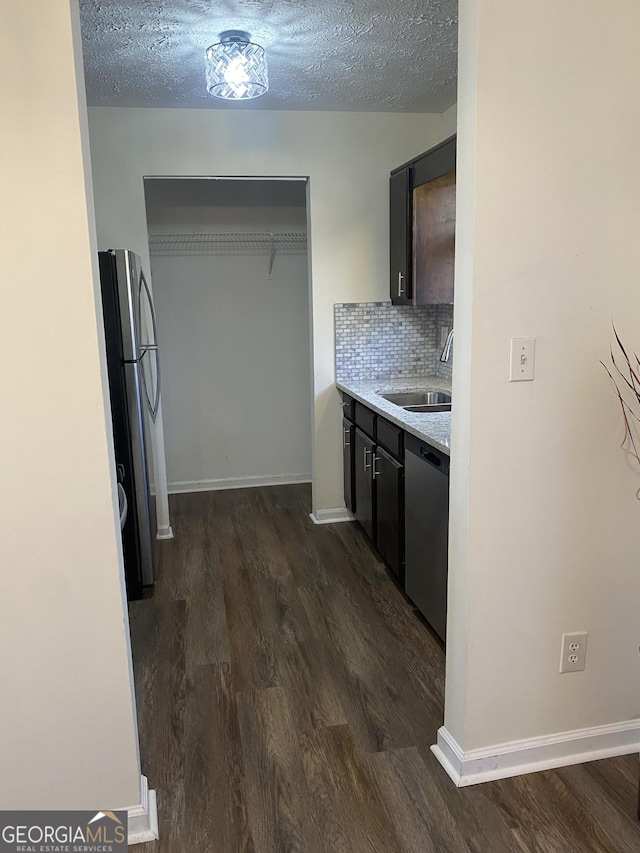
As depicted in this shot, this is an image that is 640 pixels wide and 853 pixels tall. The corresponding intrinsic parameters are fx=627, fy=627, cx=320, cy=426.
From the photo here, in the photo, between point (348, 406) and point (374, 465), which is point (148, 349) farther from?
point (374, 465)

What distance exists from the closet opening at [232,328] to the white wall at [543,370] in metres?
Answer: 2.69

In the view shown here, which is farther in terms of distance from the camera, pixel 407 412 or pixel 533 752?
pixel 407 412

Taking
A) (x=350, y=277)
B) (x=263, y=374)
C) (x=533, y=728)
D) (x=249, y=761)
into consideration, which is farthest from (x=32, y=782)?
(x=263, y=374)

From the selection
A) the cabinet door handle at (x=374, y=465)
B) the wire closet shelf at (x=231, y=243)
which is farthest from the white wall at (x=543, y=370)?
the wire closet shelf at (x=231, y=243)

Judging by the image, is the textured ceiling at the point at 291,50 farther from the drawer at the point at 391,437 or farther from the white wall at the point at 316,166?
the drawer at the point at 391,437

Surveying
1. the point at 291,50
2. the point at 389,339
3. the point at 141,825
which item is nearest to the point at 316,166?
the point at 291,50

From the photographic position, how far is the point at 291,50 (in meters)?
2.70

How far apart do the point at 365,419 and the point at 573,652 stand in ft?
5.75

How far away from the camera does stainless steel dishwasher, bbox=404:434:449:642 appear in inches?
94.5

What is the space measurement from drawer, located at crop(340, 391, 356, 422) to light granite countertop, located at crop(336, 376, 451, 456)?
0.06 meters

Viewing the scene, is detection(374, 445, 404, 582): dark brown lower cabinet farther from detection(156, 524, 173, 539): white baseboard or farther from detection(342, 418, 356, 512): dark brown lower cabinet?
detection(156, 524, 173, 539): white baseboard

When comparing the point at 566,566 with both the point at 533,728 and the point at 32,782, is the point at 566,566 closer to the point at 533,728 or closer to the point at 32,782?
the point at 533,728

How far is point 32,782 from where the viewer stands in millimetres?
1645

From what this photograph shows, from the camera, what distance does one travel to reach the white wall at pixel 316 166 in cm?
345
